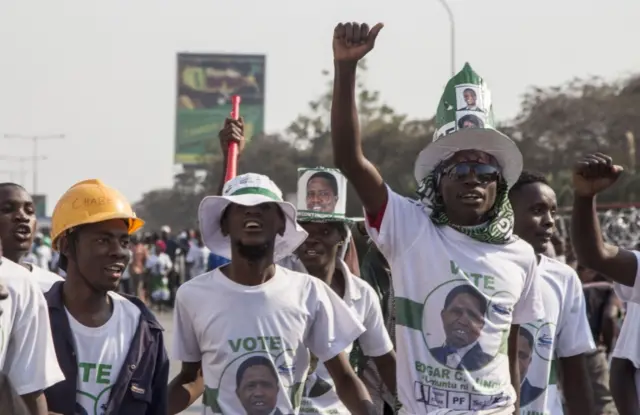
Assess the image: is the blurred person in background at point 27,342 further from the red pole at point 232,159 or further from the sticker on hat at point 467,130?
the red pole at point 232,159

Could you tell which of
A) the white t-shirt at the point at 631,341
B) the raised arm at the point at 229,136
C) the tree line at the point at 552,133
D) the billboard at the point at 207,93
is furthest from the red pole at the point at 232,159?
the billboard at the point at 207,93

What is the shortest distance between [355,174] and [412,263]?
1.39 feet

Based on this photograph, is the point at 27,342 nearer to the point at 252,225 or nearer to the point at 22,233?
the point at 252,225

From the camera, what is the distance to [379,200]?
522 centimetres

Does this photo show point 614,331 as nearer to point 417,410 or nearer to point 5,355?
point 417,410

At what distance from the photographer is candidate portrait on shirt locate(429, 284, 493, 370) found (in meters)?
5.20

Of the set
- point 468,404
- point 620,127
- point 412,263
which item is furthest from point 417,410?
point 620,127

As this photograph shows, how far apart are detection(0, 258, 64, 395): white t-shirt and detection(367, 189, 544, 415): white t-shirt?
126 cm

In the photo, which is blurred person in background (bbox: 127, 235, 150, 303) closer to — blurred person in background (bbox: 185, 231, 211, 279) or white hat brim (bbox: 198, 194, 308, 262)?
blurred person in background (bbox: 185, 231, 211, 279)

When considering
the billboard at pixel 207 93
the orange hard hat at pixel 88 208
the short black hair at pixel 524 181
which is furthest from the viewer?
the billboard at pixel 207 93

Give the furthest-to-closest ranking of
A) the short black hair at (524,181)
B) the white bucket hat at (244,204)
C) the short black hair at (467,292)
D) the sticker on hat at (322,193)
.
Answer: the sticker on hat at (322,193) → the short black hair at (524,181) → the white bucket hat at (244,204) → the short black hair at (467,292)

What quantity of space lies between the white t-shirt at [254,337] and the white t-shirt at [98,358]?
31cm

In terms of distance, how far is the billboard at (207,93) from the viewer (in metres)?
103

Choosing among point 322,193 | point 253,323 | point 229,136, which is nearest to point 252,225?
point 253,323
